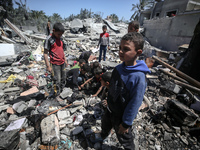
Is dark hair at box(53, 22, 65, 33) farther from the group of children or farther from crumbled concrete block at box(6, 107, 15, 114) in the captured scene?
crumbled concrete block at box(6, 107, 15, 114)

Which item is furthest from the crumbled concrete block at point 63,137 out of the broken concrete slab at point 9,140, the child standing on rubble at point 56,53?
the child standing on rubble at point 56,53

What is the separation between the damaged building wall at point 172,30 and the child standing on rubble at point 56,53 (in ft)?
32.6

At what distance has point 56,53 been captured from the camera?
2857 millimetres

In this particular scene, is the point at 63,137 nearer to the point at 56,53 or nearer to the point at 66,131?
the point at 66,131

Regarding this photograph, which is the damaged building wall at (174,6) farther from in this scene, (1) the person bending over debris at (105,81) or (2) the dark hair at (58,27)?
(2) the dark hair at (58,27)

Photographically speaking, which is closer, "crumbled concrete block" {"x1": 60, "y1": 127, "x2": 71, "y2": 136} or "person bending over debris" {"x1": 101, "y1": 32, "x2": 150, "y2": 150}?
"person bending over debris" {"x1": 101, "y1": 32, "x2": 150, "y2": 150}

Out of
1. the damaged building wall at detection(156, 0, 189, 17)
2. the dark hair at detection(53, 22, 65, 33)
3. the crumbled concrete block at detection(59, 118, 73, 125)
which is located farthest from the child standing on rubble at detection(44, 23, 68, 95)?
the damaged building wall at detection(156, 0, 189, 17)

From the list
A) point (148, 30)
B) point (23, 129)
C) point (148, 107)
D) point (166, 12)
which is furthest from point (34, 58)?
point (166, 12)

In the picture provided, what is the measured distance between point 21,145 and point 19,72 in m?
3.77

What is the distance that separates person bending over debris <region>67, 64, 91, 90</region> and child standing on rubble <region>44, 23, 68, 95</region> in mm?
419

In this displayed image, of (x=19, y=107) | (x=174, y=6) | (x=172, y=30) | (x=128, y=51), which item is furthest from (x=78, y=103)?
(x=174, y=6)

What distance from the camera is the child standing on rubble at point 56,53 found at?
2.63 metres

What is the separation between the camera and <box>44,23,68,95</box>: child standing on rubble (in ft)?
8.62

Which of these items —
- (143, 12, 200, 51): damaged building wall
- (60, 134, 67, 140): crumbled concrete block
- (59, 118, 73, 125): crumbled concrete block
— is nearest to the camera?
(60, 134, 67, 140): crumbled concrete block
